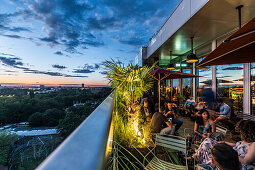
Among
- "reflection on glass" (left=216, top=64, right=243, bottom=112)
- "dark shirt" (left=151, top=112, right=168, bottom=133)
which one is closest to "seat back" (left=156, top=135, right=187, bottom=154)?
"dark shirt" (left=151, top=112, right=168, bottom=133)

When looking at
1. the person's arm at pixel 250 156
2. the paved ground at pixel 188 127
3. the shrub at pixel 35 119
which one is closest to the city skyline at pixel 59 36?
the shrub at pixel 35 119

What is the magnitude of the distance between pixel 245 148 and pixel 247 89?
390 cm

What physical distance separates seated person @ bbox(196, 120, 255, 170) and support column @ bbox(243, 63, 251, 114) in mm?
3540

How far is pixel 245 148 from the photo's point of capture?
1.99m

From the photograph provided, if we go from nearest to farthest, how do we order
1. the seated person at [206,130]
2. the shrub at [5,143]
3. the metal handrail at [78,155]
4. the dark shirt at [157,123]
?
the metal handrail at [78,155] < the seated person at [206,130] < the dark shirt at [157,123] < the shrub at [5,143]

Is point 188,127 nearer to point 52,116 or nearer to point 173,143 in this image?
point 173,143

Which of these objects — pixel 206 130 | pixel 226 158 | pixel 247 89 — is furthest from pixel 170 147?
pixel 247 89

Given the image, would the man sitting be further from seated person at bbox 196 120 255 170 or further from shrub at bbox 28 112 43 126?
shrub at bbox 28 112 43 126

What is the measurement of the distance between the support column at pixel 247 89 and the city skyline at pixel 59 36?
14571mm

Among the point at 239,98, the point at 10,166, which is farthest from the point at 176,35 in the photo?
the point at 10,166

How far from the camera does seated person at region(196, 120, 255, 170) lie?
181 centimetres

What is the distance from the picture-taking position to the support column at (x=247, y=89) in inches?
185

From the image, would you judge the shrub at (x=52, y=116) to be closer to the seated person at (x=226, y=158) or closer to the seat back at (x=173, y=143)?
the seat back at (x=173, y=143)

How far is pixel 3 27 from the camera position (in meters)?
28.2
